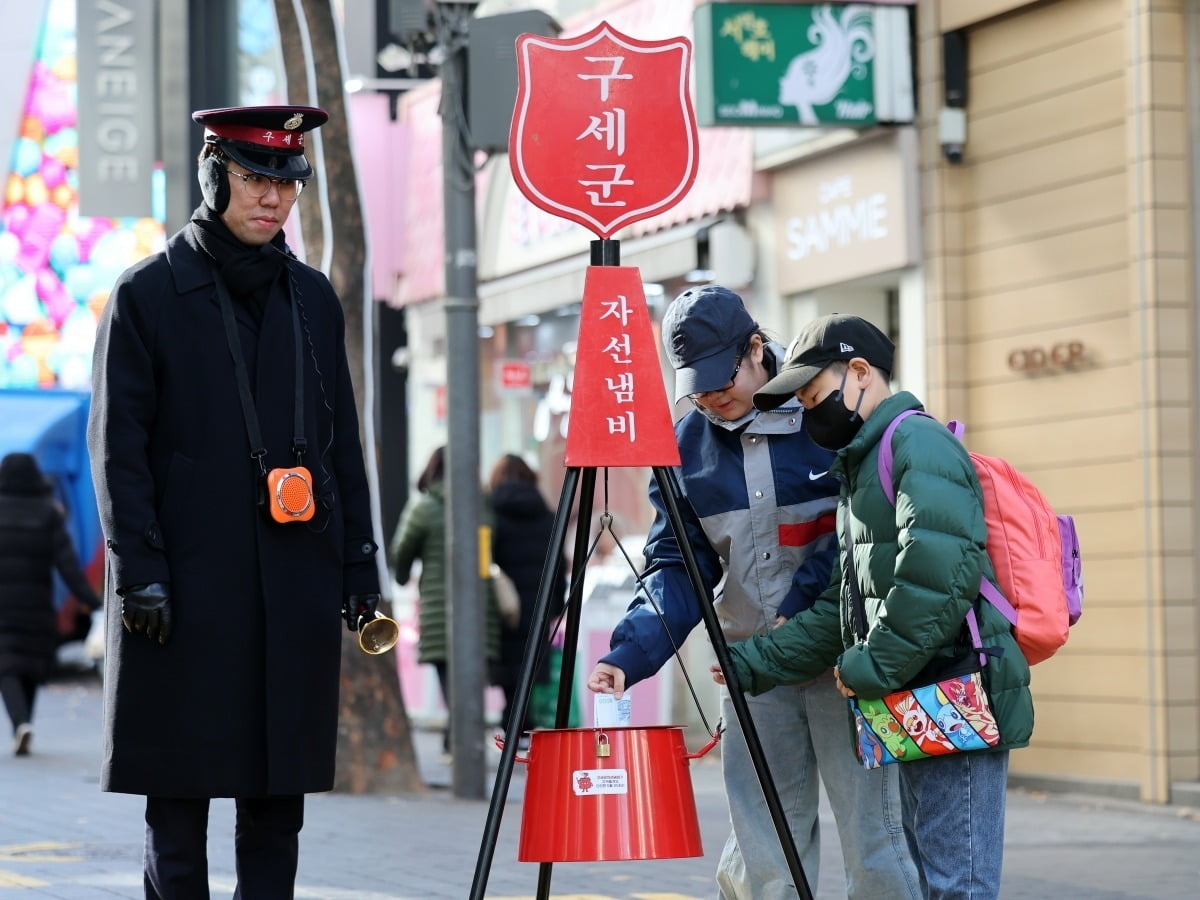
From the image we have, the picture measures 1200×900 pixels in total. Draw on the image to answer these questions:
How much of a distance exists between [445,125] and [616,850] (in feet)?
22.5

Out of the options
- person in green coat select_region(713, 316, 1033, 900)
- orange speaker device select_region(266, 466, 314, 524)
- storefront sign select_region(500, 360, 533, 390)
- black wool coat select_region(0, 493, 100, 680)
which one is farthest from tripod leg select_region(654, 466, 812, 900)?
storefront sign select_region(500, 360, 533, 390)

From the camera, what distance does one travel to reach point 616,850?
4.63m

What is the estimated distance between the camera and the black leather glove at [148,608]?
469 cm

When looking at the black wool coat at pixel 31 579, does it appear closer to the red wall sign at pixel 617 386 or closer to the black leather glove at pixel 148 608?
the black leather glove at pixel 148 608

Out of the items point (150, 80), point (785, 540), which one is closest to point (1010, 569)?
point (785, 540)

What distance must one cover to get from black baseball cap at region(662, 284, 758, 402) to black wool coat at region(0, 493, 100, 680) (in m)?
9.49

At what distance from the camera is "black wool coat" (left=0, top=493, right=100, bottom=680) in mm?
13727

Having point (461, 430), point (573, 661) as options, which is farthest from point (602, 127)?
point (461, 430)

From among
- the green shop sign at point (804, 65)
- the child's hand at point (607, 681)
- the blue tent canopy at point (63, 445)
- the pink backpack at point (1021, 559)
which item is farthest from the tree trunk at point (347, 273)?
the blue tent canopy at point (63, 445)

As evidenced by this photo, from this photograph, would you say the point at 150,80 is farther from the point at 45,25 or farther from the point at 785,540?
the point at 45,25

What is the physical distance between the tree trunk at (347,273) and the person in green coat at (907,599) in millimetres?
6263

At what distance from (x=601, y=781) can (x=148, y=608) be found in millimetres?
1073

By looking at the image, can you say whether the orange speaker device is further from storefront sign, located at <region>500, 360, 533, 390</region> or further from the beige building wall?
storefront sign, located at <region>500, 360, 533, 390</region>

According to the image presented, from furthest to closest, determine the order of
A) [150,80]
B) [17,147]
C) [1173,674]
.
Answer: [17,147]
[150,80]
[1173,674]
